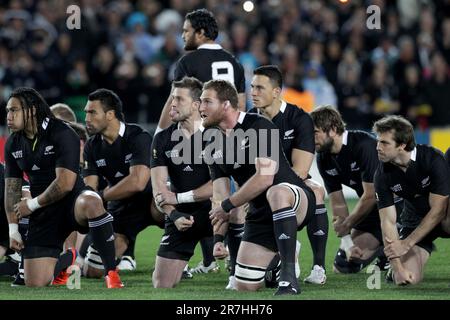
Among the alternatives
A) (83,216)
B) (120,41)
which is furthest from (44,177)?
(120,41)

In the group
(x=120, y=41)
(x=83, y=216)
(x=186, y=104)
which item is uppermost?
(x=120, y=41)

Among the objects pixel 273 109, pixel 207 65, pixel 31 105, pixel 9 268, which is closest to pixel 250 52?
pixel 207 65

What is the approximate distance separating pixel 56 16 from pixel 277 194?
10.8 m

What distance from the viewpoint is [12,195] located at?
858 cm

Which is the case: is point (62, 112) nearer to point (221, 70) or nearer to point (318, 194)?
point (221, 70)

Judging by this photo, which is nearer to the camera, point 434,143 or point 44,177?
point 44,177

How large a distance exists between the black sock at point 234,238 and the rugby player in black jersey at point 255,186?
40cm

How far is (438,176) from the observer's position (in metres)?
8.28

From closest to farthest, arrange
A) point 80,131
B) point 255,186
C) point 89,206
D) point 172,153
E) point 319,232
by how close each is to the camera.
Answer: point 255,186
point 89,206
point 172,153
point 319,232
point 80,131

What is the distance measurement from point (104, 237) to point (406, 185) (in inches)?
93.4

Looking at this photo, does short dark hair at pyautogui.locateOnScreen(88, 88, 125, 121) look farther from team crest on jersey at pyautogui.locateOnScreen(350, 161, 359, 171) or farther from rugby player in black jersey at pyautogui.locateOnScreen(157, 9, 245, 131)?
team crest on jersey at pyautogui.locateOnScreen(350, 161, 359, 171)
